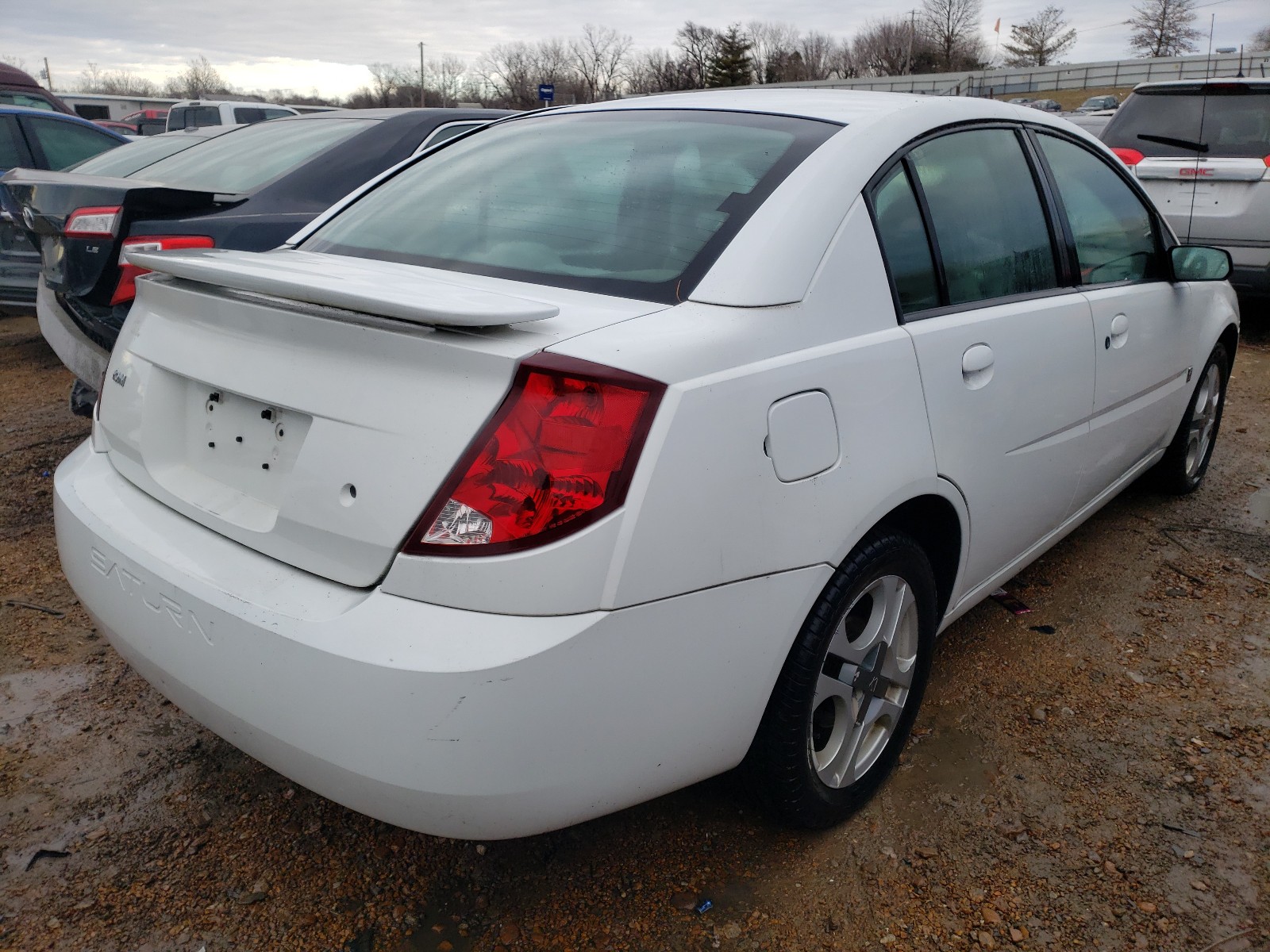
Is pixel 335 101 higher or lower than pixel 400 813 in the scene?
higher

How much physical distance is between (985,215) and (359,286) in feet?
5.39

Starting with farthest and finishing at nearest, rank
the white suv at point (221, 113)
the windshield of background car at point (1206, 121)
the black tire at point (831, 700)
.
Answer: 1. the white suv at point (221, 113)
2. the windshield of background car at point (1206, 121)
3. the black tire at point (831, 700)

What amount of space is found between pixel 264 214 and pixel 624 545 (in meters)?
3.17

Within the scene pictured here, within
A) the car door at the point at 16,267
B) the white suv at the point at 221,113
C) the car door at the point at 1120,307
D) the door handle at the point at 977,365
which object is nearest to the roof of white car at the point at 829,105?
the car door at the point at 1120,307

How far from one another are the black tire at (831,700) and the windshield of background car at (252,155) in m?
3.47

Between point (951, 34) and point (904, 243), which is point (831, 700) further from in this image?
point (951, 34)

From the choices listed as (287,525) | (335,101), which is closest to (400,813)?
(287,525)

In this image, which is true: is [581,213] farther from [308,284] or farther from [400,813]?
[400,813]

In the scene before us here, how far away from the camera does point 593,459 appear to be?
1.48 metres

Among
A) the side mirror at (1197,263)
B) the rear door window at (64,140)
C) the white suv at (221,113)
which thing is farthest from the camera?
the white suv at (221,113)

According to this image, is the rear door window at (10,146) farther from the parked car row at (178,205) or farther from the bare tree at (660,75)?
the bare tree at (660,75)

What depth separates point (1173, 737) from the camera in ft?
8.30

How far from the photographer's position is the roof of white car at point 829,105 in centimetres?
228

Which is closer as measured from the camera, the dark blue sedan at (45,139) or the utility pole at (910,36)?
the dark blue sedan at (45,139)
